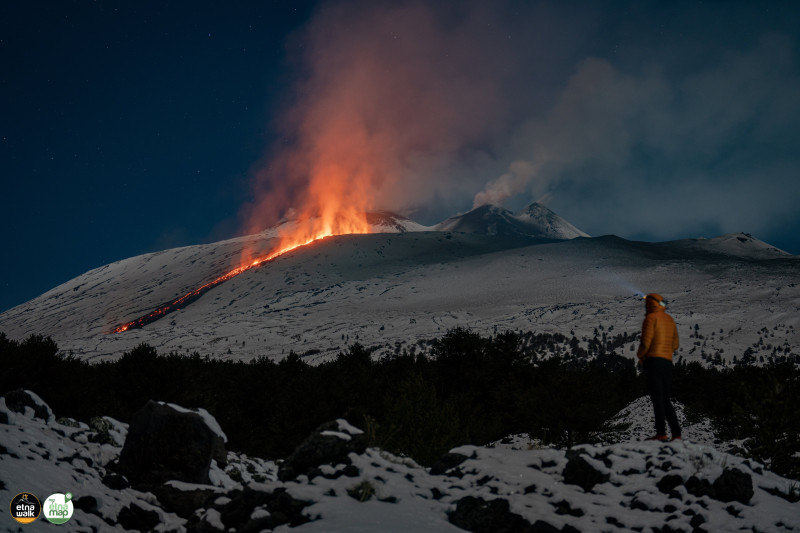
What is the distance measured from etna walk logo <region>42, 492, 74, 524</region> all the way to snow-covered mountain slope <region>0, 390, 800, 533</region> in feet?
0.45

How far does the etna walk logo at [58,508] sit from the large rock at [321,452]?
3.68 meters

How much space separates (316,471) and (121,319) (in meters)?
216

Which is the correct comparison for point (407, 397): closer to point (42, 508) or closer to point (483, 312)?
point (42, 508)

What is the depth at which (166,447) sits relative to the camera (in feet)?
36.6

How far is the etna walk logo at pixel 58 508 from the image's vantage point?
7.92 metres

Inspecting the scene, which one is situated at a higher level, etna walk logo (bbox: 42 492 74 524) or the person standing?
the person standing

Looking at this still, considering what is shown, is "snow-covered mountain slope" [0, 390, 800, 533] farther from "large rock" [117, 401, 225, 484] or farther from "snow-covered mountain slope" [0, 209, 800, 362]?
"snow-covered mountain slope" [0, 209, 800, 362]

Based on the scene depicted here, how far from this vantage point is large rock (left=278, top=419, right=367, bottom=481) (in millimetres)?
9102

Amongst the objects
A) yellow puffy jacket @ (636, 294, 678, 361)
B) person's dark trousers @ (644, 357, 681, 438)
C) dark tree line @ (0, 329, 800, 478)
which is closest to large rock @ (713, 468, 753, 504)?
person's dark trousers @ (644, 357, 681, 438)

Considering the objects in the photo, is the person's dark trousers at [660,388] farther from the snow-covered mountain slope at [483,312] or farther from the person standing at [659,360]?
the snow-covered mountain slope at [483,312]

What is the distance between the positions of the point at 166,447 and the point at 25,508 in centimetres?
355

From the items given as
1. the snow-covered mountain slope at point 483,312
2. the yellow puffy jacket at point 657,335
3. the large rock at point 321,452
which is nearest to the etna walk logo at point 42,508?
the large rock at point 321,452

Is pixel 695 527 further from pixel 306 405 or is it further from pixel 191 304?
pixel 191 304

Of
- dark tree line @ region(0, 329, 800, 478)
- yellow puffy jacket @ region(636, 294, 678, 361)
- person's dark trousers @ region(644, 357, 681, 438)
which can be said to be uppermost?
yellow puffy jacket @ region(636, 294, 678, 361)
